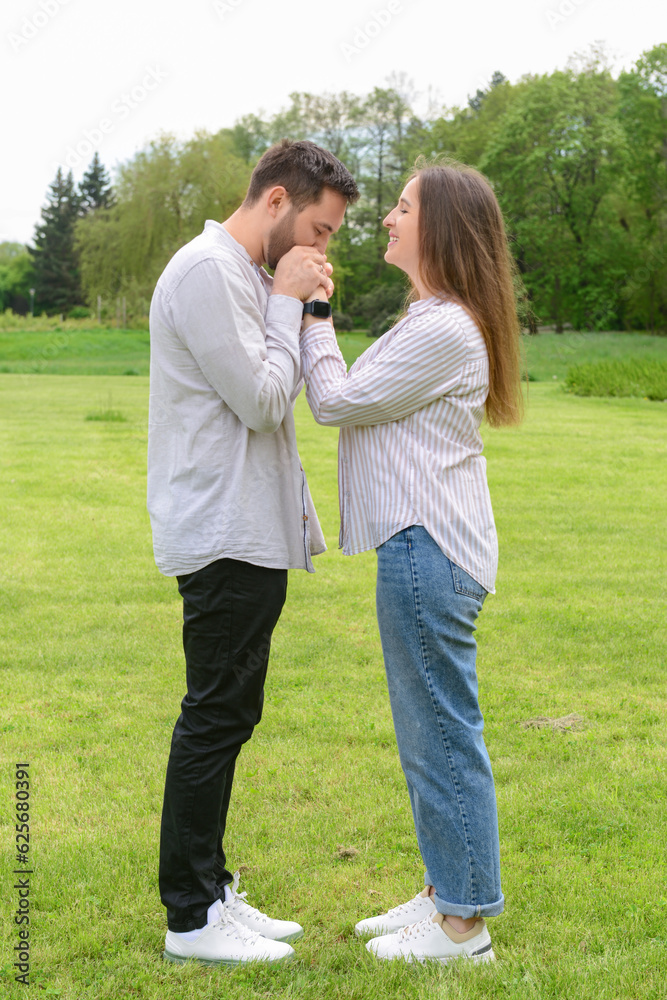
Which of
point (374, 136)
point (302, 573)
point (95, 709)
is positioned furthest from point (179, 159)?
point (95, 709)

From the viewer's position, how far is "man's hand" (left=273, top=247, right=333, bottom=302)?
2.55m

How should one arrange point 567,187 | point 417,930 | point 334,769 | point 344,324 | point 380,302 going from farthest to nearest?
point 344,324 < point 567,187 < point 380,302 < point 334,769 < point 417,930

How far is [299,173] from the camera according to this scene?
8.43 ft

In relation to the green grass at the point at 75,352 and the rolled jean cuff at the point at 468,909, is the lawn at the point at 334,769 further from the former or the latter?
the green grass at the point at 75,352

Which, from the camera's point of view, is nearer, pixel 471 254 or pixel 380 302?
pixel 471 254

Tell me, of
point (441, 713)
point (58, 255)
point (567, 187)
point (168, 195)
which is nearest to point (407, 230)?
point (441, 713)

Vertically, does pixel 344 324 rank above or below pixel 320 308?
above

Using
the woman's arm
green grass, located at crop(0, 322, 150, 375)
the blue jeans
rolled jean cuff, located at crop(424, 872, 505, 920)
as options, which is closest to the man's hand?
the woman's arm

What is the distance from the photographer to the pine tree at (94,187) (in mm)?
71375

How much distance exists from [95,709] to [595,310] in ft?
149

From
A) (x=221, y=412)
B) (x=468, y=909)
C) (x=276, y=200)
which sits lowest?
(x=468, y=909)

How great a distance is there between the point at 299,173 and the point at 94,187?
75460mm

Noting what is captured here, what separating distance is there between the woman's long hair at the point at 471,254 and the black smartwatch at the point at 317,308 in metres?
0.28

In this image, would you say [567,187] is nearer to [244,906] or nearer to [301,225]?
[301,225]
